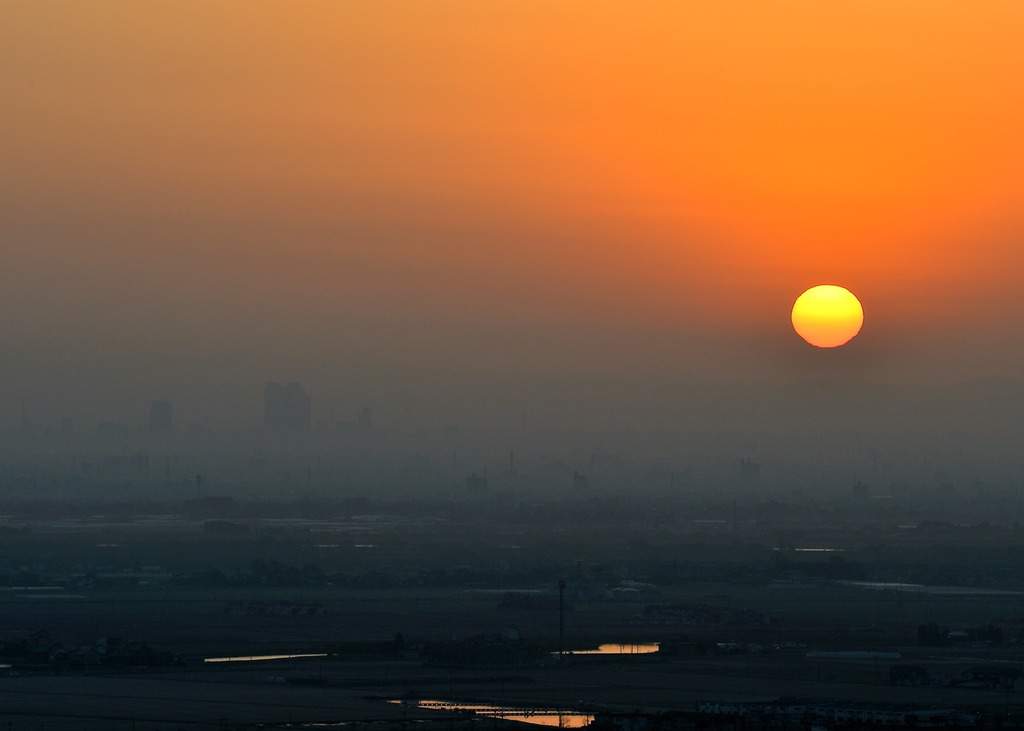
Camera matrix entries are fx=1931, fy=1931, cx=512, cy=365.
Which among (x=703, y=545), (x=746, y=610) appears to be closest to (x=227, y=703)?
(x=746, y=610)

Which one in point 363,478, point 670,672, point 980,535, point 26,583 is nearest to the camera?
point 670,672

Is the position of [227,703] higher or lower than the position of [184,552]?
lower

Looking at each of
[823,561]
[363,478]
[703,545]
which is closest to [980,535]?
[703,545]

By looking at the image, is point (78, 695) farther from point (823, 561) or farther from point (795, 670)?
point (823, 561)

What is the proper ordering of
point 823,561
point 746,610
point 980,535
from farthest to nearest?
point 980,535 → point 823,561 → point 746,610

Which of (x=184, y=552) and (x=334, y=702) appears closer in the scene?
(x=334, y=702)

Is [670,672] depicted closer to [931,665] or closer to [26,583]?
[931,665]

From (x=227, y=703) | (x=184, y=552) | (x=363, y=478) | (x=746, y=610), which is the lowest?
(x=227, y=703)
